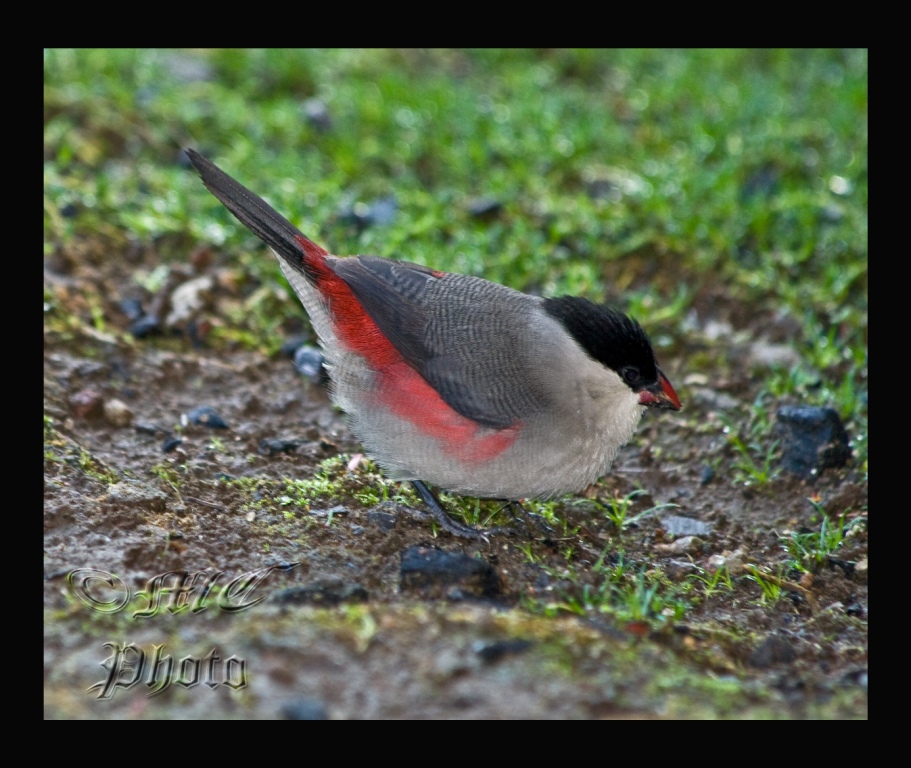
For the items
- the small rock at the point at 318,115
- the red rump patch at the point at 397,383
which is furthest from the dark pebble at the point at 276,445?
the small rock at the point at 318,115

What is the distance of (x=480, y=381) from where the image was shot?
462 centimetres

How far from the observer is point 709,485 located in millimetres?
5402

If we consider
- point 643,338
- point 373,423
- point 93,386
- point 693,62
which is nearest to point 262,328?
point 93,386

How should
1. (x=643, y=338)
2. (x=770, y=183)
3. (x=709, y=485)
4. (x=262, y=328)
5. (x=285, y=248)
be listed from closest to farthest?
(x=643, y=338) < (x=285, y=248) < (x=709, y=485) < (x=262, y=328) < (x=770, y=183)

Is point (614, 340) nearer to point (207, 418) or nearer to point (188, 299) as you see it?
point (207, 418)

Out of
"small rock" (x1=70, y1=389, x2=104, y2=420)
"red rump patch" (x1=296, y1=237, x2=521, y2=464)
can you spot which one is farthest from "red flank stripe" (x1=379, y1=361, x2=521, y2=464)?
"small rock" (x1=70, y1=389, x2=104, y2=420)

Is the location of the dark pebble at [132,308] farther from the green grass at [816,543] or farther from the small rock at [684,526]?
the green grass at [816,543]

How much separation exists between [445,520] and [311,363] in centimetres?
159

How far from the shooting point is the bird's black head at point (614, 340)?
14.9 ft

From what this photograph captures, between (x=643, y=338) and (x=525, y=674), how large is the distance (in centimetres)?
161

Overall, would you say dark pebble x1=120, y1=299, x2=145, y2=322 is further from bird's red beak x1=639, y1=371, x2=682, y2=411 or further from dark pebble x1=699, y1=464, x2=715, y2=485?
dark pebble x1=699, y1=464, x2=715, y2=485

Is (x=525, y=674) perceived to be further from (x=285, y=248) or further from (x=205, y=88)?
(x=205, y=88)

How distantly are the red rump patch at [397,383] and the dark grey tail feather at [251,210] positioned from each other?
53mm

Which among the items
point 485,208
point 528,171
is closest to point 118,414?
point 485,208
